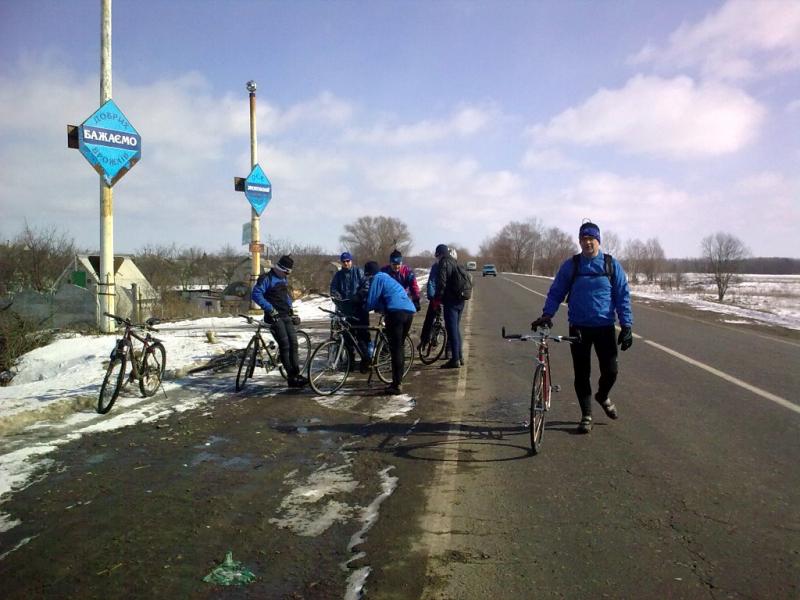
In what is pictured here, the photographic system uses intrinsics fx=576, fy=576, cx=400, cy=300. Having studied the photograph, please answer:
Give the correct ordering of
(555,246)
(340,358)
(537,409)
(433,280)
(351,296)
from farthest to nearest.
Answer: (555,246) < (433,280) < (351,296) < (340,358) < (537,409)

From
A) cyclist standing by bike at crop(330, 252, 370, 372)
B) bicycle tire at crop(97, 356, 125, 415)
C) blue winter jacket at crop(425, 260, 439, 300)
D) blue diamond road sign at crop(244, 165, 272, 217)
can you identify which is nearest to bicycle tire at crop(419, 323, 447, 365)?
blue winter jacket at crop(425, 260, 439, 300)

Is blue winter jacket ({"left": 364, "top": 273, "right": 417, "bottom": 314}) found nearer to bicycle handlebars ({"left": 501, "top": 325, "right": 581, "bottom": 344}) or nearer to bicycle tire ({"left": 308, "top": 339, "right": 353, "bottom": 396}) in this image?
bicycle tire ({"left": 308, "top": 339, "right": 353, "bottom": 396})

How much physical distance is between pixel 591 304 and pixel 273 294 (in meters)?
4.49

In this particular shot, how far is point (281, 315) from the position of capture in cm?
832

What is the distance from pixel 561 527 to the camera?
381cm

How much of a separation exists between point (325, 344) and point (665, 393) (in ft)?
15.4

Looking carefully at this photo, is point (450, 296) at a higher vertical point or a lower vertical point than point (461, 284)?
lower

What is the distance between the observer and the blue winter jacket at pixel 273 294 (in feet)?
27.0

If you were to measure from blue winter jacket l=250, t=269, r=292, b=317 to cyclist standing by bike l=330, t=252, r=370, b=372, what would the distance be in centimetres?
99

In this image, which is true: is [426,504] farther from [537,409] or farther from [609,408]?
[609,408]

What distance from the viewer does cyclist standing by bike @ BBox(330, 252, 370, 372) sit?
9.11 m

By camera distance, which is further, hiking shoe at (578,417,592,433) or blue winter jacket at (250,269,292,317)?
blue winter jacket at (250,269,292,317)

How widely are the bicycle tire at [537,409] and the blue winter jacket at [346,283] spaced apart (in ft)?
14.1

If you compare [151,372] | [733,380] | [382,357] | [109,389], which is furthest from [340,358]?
[733,380]
